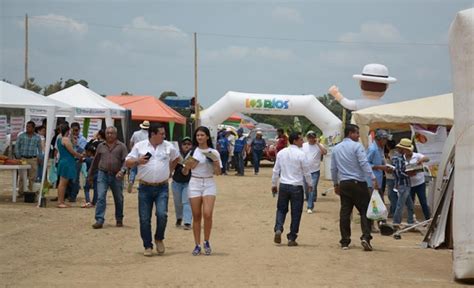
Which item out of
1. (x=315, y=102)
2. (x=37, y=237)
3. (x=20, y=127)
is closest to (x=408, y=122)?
(x=37, y=237)

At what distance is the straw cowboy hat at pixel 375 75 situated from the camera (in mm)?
26078

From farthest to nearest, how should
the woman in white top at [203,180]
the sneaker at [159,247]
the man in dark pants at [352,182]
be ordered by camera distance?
the man in dark pants at [352,182]
the sneaker at [159,247]
the woman in white top at [203,180]

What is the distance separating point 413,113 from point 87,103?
9.90 metres

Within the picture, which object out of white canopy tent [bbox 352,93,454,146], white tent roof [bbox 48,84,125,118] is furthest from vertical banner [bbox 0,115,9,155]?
white canopy tent [bbox 352,93,454,146]

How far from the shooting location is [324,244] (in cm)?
1220

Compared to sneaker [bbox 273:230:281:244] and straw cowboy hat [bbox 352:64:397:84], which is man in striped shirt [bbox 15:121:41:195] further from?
straw cowboy hat [bbox 352:64:397:84]

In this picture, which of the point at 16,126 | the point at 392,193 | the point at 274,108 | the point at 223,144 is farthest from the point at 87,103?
the point at 274,108

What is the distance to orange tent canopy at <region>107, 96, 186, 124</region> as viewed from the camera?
30812mm

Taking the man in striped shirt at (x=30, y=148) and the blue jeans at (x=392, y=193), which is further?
the man in striped shirt at (x=30, y=148)

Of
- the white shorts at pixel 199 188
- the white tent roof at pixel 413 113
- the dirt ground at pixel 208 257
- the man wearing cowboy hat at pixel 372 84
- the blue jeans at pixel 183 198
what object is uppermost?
the man wearing cowboy hat at pixel 372 84

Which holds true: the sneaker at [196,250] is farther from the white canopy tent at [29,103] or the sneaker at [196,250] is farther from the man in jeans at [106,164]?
the white canopy tent at [29,103]

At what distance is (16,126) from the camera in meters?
21.7

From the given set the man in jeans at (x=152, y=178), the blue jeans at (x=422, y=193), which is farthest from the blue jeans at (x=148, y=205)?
the blue jeans at (x=422, y=193)

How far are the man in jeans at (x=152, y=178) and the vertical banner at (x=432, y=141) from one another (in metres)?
6.89
